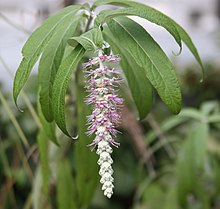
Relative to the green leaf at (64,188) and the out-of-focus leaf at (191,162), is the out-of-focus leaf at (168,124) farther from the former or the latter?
the green leaf at (64,188)

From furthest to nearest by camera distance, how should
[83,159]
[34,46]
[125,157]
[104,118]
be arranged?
[125,157] → [83,159] → [34,46] → [104,118]

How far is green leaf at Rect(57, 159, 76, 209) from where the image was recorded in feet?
2.91

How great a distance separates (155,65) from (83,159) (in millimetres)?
360

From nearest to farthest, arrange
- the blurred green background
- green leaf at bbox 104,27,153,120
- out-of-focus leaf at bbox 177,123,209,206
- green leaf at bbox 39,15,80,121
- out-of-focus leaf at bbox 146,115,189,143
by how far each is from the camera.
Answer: green leaf at bbox 39,15,80,121, green leaf at bbox 104,27,153,120, the blurred green background, out-of-focus leaf at bbox 177,123,209,206, out-of-focus leaf at bbox 146,115,189,143

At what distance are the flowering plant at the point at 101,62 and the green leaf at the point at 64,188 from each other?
30 cm

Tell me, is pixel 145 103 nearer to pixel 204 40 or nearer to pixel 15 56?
pixel 15 56

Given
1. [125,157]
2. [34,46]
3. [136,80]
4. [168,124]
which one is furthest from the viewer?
[125,157]

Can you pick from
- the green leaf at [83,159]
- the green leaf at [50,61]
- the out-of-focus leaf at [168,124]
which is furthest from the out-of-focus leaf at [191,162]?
the green leaf at [50,61]

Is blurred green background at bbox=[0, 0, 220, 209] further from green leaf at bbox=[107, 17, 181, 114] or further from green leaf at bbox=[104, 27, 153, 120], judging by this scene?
green leaf at bbox=[107, 17, 181, 114]

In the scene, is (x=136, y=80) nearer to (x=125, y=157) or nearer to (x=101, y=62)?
(x=101, y=62)

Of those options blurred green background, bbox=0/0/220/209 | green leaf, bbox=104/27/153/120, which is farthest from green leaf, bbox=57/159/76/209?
green leaf, bbox=104/27/153/120

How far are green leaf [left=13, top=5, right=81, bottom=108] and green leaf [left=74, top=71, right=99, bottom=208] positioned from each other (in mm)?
190

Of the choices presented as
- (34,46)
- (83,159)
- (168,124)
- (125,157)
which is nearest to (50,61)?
(34,46)

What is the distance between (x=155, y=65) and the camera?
52cm
